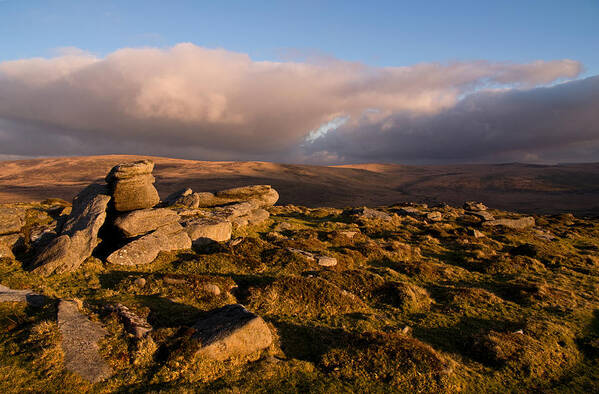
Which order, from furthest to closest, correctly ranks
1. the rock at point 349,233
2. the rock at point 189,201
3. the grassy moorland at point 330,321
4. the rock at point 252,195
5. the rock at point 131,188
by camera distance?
1. the rock at point 252,195
2. the rock at point 189,201
3. the rock at point 349,233
4. the rock at point 131,188
5. the grassy moorland at point 330,321

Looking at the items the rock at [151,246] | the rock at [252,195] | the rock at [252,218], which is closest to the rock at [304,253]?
the rock at [151,246]

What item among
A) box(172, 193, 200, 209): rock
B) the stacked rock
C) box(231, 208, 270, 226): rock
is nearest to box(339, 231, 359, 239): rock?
box(231, 208, 270, 226): rock

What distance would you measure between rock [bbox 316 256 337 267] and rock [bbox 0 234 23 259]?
17.6 metres

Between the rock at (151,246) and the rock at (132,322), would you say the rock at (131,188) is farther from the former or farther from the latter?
the rock at (132,322)

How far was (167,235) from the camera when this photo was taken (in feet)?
63.4

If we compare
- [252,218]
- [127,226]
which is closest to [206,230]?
[127,226]

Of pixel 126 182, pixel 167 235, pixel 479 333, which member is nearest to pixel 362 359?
pixel 479 333

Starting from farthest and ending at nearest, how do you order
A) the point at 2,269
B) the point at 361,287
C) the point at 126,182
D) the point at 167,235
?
the point at 126,182, the point at 167,235, the point at 361,287, the point at 2,269

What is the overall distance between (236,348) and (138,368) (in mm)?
2688

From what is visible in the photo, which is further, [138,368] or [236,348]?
[236,348]

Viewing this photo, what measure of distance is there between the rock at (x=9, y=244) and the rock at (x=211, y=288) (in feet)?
38.8

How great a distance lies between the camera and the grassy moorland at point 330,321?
8164 mm

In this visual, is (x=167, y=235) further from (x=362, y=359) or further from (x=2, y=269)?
(x=362, y=359)

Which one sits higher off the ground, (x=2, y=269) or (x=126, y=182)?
(x=126, y=182)
